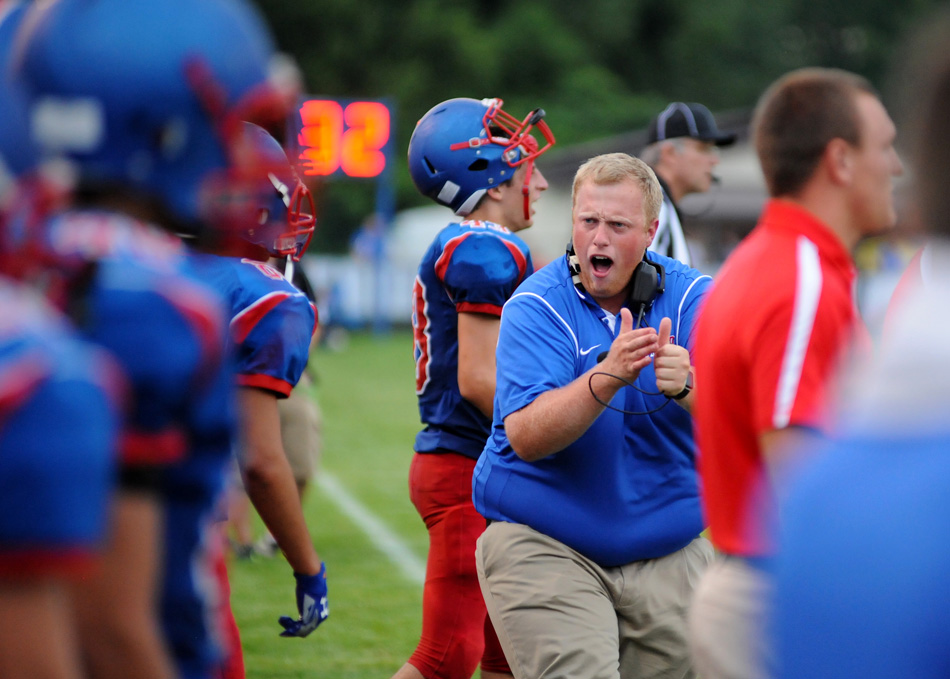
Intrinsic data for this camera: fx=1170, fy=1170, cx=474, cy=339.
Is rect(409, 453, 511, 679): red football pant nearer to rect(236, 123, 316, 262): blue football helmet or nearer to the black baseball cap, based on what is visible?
rect(236, 123, 316, 262): blue football helmet

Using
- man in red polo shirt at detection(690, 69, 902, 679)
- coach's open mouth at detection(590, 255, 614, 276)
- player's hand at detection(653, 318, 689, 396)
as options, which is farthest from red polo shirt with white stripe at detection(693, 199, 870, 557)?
coach's open mouth at detection(590, 255, 614, 276)

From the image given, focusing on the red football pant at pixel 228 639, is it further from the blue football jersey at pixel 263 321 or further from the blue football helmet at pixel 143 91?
the blue football helmet at pixel 143 91

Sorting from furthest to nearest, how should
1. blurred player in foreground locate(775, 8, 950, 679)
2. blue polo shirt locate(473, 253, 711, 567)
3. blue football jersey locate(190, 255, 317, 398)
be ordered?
blue polo shirt locate(473, 253, 711, 567) → blue football jersey locate(190, 255, 317, 398) → blurred player in foreground locate(775, 8, 950, 679)

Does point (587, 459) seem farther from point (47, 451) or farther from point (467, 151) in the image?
point (47, 451)

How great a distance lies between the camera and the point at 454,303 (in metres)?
3.98

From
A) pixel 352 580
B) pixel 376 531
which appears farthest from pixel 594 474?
pixel 376 531

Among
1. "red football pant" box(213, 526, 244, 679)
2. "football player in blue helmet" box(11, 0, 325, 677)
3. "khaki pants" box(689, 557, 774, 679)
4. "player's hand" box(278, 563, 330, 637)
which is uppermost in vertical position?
"football player in blue helmet" box(11, 0, 325, 677)

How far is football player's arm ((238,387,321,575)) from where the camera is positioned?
10.5ft

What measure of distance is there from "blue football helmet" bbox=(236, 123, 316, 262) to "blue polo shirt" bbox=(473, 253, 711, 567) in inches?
27.9

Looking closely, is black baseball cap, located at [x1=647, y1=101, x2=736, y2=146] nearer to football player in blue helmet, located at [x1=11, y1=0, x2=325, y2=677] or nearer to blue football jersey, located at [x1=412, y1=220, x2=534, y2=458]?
blue football jersey, located at [x1=412, y1=220, x2=534, y2=458]

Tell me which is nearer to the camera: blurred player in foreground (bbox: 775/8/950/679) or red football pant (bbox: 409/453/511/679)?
blurred player in foreground (bbox: 775/8/950/679)

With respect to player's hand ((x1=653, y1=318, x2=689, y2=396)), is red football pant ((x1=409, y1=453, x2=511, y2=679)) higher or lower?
lower

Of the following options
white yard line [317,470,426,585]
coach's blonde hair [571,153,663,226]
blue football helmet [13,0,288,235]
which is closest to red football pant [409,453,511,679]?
coach's blonde hair [571,153,663,226]

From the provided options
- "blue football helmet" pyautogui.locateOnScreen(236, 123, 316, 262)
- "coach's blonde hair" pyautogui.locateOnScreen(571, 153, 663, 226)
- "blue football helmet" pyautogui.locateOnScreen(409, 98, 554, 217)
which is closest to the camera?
"blue football helmet" pyautogui.locateOnScreen(236, 123, 316, 262)
